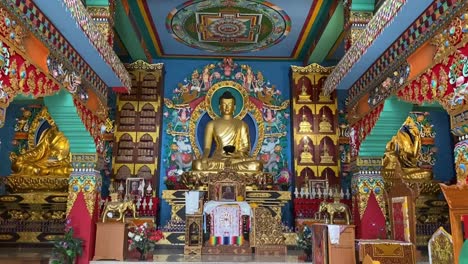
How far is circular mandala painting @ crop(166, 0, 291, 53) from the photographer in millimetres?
7688

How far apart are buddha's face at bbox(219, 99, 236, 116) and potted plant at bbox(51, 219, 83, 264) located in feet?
16.1

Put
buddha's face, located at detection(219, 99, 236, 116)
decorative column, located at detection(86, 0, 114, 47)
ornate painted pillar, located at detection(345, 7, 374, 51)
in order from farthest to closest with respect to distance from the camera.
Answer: buddha's face, located at detection(219, 99, 236, 116) < ornate painted pillar, located at detection(345, 7, 374, 51) < decorative column, located at detection(86, 0, 114, 47)

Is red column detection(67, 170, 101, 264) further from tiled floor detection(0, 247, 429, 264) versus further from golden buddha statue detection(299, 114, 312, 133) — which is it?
golden buddha statue detection(299, 114, 312, 133)

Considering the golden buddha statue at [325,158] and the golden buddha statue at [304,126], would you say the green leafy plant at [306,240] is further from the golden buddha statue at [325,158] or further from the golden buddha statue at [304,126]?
the golden buddha statue at [304,126]

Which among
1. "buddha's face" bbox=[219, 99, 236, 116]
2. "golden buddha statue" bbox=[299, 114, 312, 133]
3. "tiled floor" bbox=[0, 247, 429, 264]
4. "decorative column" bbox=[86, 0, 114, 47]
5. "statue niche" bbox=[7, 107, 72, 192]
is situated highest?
"decorative column" bbox=[86, 0, 114, 47]

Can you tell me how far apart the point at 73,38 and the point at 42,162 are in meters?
4.58

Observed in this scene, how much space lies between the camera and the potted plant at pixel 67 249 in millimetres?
5473

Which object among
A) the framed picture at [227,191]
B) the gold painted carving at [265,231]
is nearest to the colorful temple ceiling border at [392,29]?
the gold painted carving at [265,231]

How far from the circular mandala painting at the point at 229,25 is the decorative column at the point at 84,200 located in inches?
122

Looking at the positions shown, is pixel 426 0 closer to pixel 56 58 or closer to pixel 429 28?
pixel 429 28

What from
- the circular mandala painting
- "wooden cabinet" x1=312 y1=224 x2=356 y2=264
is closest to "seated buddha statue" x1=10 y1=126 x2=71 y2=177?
the circular mandala painting

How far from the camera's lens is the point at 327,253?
209 inches

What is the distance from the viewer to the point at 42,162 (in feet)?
29.6

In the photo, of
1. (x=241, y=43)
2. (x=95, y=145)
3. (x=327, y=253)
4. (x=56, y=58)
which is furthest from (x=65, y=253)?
(x=241, y=43)
